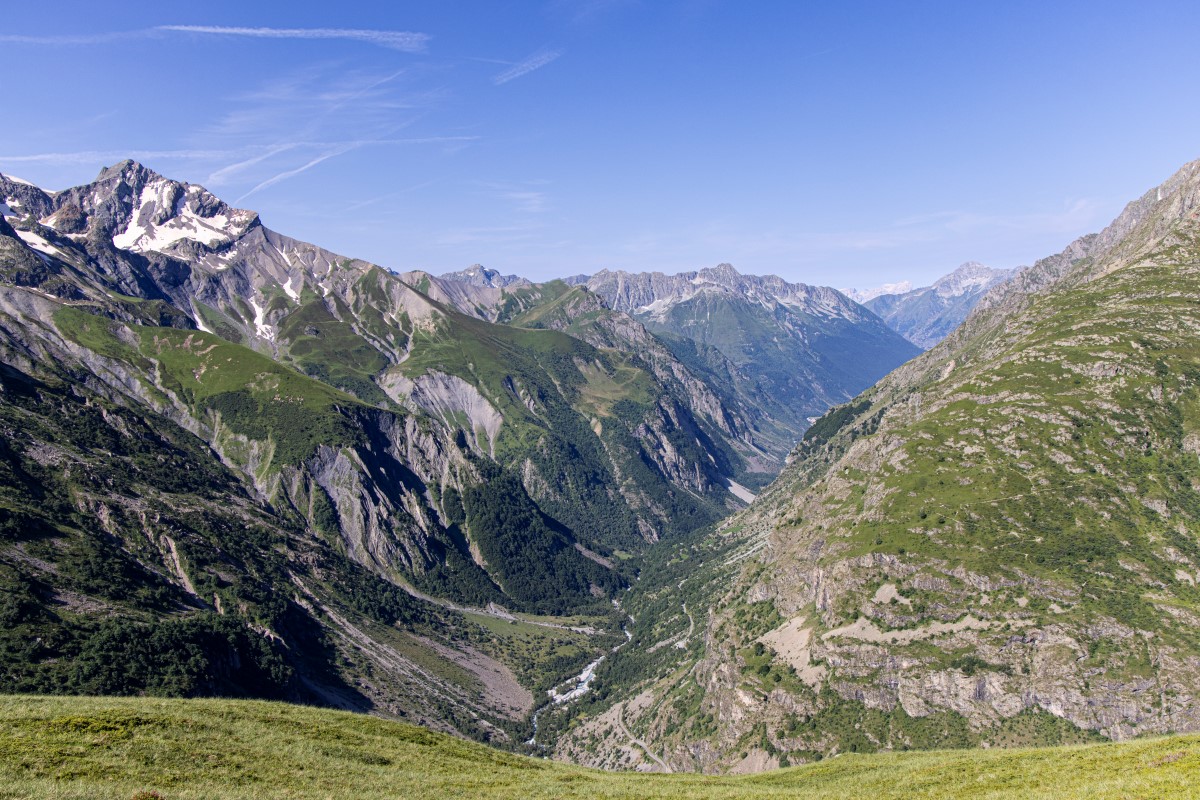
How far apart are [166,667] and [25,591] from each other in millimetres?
39831

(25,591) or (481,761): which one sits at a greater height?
(25,591)

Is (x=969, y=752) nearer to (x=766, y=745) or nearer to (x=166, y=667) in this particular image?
(x=766, y=745)

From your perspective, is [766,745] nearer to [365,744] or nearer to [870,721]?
[870,721]

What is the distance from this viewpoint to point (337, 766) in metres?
66.9

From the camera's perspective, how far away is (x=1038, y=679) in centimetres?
17562

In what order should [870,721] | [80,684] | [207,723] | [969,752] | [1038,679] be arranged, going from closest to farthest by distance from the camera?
[207,723] < [969,752] < [80,684] < [1038,679] < [870,721]

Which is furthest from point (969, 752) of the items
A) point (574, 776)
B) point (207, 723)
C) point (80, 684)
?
point (80, 684)

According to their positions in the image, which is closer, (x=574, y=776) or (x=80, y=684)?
(x=574, y=776)

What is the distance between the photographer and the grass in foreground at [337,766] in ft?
177

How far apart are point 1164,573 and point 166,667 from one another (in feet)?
840

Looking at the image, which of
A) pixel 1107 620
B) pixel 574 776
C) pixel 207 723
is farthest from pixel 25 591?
pixel 1107 620

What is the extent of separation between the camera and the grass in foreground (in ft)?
177

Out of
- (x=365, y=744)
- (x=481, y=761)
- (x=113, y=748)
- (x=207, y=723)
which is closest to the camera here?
(x=113, y=748)

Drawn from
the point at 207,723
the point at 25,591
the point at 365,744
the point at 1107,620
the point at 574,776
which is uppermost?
the point at 25,591
